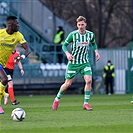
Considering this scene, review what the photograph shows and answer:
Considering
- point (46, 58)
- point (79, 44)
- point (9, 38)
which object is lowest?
point (46, 58)

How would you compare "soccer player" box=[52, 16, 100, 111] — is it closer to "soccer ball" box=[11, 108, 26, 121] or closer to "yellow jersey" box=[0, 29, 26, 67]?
"yellow jersey" box=[0, 29, 26, 67]

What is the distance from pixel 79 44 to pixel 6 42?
2472mm

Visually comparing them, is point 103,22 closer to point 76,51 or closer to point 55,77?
point 55,77

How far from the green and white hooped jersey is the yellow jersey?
2.01 metres

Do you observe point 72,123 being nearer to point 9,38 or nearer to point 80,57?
point 9,38

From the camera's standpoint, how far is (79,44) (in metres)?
18.1

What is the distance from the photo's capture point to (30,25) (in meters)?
39.8

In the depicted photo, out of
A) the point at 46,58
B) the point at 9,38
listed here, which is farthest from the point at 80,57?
the point at 46,58

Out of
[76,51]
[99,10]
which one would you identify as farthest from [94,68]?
[76,51]

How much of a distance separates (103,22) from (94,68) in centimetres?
1396

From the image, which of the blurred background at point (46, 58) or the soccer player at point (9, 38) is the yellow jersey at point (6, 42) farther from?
the blurred background at point (46, 58)

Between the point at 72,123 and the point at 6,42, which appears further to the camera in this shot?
the point at 6,42

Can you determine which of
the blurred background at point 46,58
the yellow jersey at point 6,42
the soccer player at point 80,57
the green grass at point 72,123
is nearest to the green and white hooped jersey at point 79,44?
the soccer player at point 80,57

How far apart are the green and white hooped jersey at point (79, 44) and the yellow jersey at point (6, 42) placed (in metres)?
2.01
